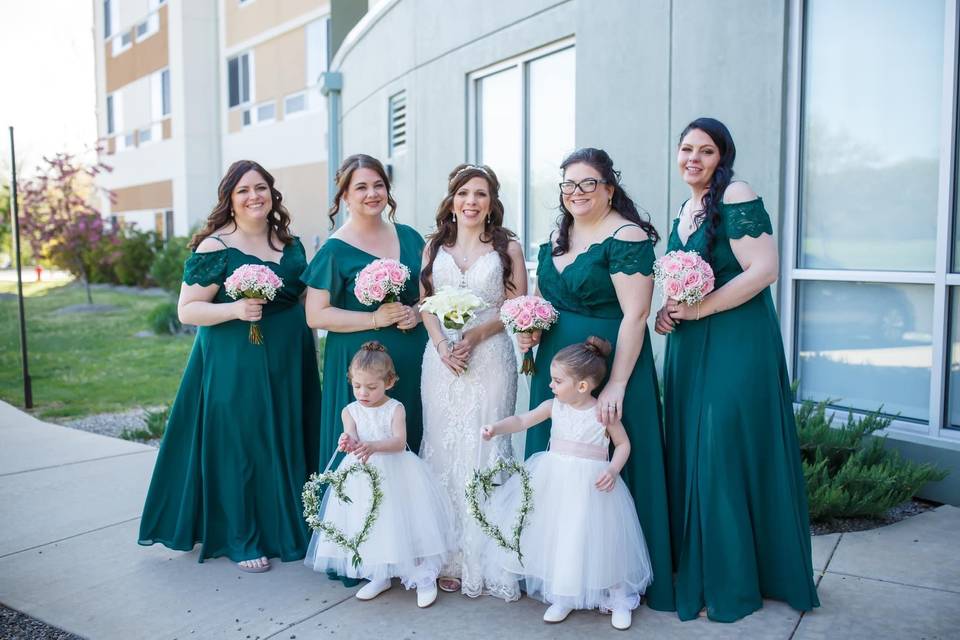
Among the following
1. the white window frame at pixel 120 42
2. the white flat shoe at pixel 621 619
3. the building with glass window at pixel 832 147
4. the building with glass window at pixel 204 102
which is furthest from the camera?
the white window frame at pixel 120 42

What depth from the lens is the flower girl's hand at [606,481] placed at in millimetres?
3723

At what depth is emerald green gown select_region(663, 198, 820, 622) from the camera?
149 inches

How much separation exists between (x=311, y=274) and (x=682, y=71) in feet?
12.0

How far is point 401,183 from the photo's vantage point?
11.3 m

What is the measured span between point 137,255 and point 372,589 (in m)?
25.4

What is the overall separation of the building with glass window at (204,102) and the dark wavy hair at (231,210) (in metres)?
14.0

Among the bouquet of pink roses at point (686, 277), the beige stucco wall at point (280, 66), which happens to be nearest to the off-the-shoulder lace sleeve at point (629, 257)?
the bouquet of pink roses at point (686, 277)

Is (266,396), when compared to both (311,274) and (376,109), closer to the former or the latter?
(311,274)

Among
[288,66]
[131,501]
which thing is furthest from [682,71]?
[288,66]

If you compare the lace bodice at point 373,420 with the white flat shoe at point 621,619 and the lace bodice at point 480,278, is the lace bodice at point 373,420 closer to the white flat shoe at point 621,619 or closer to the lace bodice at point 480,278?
the lace bodice at point 480,278

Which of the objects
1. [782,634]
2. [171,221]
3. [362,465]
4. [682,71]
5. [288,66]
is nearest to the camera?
[782,634]

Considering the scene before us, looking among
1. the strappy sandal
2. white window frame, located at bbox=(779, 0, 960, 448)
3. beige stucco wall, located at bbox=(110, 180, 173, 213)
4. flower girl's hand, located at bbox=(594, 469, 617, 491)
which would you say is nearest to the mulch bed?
white window frame, located at bbox=(779, 0, 960, 448)

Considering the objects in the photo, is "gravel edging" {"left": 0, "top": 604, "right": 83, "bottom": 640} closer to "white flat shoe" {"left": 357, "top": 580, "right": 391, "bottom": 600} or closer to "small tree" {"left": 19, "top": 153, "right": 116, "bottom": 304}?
"white flat shoe" {"left": 357, "top": 580, "right": 391, "bottom": 600}

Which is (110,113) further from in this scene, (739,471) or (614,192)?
(739,471)
